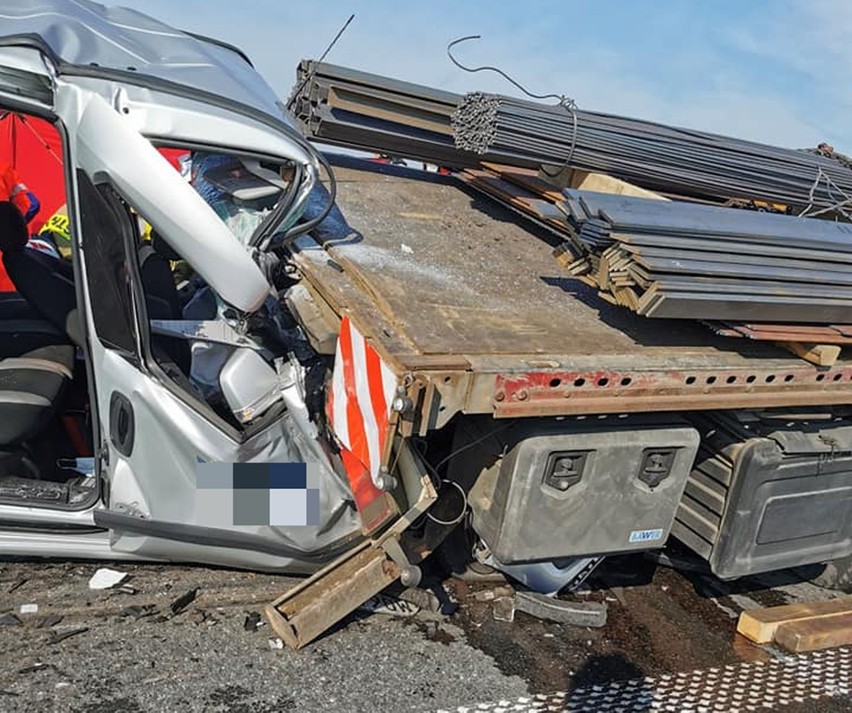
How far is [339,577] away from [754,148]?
316 centimetres

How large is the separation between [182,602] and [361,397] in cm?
116

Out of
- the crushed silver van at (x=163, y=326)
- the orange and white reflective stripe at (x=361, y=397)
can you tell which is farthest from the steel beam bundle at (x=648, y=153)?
the orange and white reflective stripe at (x=361, y=397)

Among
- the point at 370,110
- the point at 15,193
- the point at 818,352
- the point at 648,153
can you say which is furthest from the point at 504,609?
the point at 15,193

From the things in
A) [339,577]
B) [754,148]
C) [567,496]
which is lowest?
[339,577]

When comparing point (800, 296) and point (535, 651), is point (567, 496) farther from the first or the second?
point (800, 296)

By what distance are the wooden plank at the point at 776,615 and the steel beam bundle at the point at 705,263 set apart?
122cm

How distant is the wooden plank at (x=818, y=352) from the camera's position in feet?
8.56

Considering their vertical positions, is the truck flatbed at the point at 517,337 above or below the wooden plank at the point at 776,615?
above

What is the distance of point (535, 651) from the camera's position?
113 inches

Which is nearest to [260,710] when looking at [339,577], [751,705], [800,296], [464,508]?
[339,577]

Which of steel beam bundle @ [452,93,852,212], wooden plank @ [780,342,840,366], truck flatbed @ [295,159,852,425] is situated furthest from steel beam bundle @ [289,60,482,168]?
wooden plank @ [780,342,840,366]

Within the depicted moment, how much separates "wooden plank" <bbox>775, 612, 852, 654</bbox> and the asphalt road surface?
2.0 inches

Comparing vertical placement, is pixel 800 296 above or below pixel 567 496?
above

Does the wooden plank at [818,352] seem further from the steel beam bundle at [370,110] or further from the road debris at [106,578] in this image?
the road debris at [106,578]
